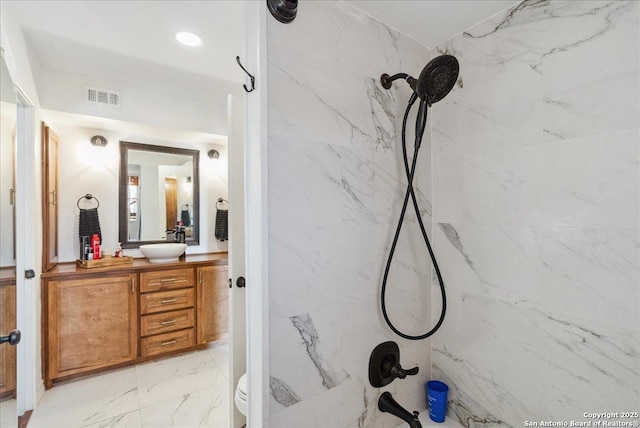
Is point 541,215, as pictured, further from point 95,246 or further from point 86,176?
point 86,176

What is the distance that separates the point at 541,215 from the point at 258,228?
3.65 ft

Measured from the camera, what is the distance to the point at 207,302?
9.73ft

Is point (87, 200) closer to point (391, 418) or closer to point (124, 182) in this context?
point (124, 182)

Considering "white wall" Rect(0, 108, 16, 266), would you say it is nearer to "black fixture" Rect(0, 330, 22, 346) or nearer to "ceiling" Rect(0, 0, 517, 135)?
"black fixture" Rect(0, 330, 22, 346)

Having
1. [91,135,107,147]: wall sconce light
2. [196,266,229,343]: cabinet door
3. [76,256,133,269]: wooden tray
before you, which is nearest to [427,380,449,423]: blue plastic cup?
[196,266,229,343]: cabinet door

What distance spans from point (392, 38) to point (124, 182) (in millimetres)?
2981

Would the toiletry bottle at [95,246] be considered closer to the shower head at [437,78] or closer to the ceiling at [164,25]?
the ceiling at [164,25]

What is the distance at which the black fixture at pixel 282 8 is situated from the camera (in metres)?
0.99

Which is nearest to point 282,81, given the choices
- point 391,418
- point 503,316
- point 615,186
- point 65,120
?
point 615,186

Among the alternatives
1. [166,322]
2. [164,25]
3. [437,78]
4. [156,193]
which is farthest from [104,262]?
[437,78]

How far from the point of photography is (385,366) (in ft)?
4.26

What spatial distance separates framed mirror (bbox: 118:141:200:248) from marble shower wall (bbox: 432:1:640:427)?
2.87 metres

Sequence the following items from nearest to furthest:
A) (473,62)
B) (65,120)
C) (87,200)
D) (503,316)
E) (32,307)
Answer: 1. (503,316)
2. (473,62)
3. (32,307)
4. (65,120)
5. (87,200)

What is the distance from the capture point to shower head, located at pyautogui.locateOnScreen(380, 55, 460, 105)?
1.09 metres
